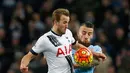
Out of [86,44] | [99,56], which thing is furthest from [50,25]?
[99,56]

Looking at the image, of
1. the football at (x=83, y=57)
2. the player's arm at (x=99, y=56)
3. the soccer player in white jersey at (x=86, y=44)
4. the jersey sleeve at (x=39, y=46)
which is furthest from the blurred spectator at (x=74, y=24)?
the jersey sleeve at (x=39, y=46)

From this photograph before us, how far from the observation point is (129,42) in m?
15.6

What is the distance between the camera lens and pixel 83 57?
9117 mm

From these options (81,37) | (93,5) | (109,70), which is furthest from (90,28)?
(93,5)

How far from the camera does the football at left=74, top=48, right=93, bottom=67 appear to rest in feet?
29.9

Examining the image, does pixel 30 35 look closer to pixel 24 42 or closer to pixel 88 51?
pixel 24 42

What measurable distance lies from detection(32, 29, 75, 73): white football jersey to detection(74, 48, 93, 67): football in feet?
0.86

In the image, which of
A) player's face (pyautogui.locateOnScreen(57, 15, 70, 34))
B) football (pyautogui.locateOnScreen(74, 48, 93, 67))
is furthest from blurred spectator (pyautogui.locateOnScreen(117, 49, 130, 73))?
player's face (pyautogui.locateOnScreen(57, 15, 70, 34))

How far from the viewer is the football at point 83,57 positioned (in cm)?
911

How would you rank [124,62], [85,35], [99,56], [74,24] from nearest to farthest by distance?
[99,56] < [85,35] < [124,62] < [74,24]

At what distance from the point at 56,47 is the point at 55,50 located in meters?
0.05

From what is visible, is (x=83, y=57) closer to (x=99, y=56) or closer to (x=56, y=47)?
(x=99, y=56)

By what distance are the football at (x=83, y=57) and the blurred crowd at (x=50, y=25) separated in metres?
5.53

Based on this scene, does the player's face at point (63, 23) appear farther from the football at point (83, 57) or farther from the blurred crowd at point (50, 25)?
the blurred crowd at point (50, 25)
